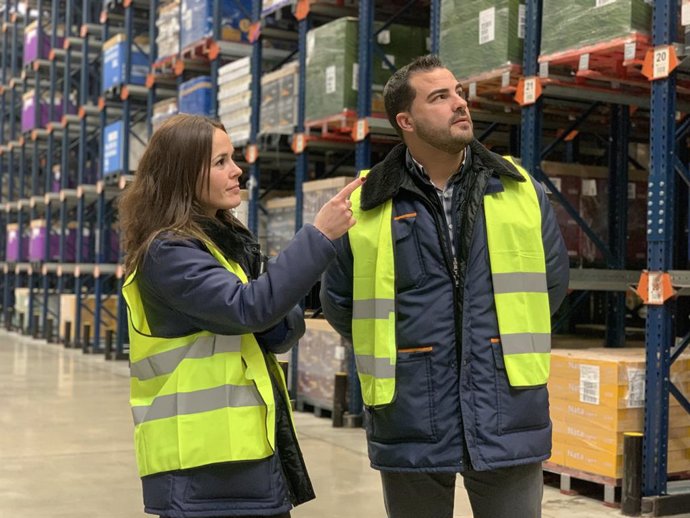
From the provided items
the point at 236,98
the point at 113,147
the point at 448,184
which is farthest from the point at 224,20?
the point at 448,184

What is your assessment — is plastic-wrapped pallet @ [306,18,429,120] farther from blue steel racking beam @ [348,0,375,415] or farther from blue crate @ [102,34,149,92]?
blue crate @ [102,34,149,92]

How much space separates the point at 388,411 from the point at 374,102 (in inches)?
240

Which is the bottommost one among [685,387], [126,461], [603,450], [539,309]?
[126,461]

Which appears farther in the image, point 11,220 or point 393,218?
point 11,220

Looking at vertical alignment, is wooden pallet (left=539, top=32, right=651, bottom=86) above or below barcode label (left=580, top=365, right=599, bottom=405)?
above

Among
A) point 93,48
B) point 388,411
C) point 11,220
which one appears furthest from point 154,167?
point 11,220

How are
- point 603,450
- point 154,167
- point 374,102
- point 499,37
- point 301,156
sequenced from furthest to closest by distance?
point 301,156
point 374,102
point 499,37
point 603,450
point 154,167

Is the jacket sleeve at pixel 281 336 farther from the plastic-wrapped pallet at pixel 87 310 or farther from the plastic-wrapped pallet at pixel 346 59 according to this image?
the plastic-wrapped pallet at pixel 87 310

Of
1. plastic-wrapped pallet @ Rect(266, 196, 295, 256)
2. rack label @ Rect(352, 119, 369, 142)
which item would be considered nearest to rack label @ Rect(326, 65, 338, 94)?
rack label @ Rect(352, 119, 369, 142)

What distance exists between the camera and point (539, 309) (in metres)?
2.60

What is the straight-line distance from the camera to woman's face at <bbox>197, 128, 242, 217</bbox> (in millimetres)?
2402

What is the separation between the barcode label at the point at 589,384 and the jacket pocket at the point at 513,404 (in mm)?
3158

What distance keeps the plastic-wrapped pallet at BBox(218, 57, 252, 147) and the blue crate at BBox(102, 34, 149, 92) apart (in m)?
4.17

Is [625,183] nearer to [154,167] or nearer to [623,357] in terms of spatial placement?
→ [623,357]
